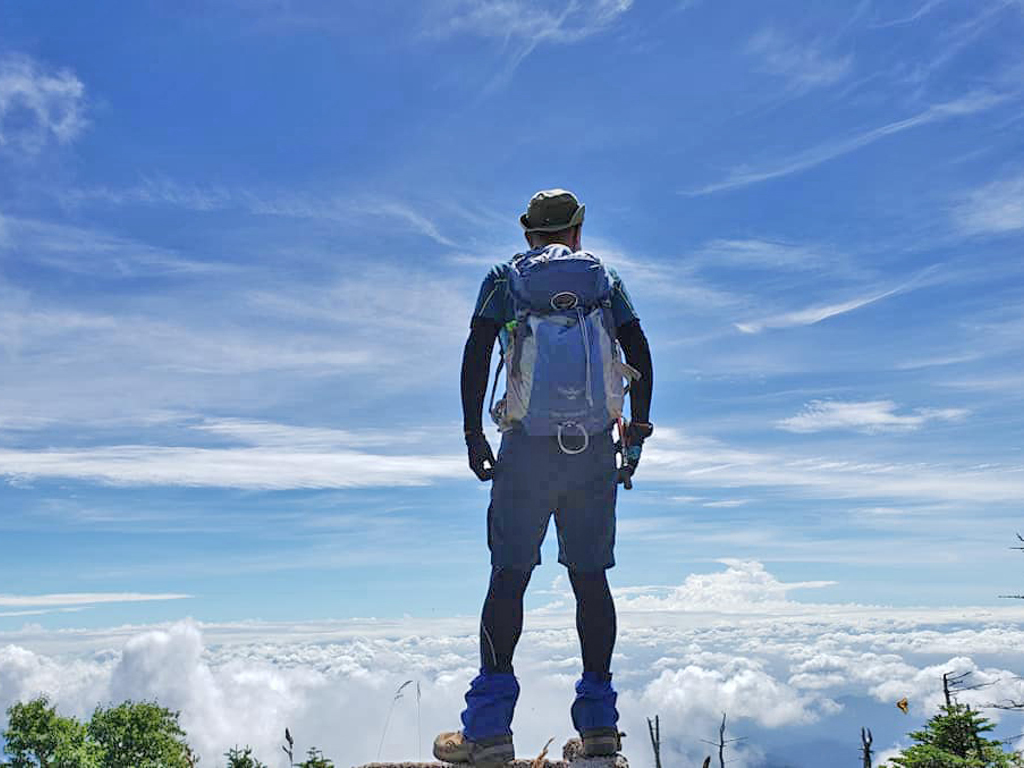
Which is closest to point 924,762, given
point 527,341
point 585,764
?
point 585,764

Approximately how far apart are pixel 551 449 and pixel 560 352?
688 mm

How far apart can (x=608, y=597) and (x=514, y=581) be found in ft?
2.56

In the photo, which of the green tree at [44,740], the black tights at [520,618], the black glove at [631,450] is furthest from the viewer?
the green tree at [44,740]

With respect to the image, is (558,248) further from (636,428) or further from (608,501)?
(608,501)

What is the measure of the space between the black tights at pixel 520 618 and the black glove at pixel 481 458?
0.70 m

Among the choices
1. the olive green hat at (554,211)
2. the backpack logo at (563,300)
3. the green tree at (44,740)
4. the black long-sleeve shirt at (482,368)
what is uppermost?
the olive green hat at (554,211)

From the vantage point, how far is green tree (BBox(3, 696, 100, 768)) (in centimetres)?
4494

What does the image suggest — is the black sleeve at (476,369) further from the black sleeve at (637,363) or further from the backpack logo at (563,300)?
the black sleeve at (637,363)

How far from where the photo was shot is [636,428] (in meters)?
7.18

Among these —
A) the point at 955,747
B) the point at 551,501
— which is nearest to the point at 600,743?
the point at 551,501

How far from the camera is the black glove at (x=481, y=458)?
687 centimetres

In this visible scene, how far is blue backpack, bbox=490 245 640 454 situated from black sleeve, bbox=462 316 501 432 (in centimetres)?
11

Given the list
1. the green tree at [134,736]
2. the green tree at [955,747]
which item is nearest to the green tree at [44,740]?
the green tree at [134,736]

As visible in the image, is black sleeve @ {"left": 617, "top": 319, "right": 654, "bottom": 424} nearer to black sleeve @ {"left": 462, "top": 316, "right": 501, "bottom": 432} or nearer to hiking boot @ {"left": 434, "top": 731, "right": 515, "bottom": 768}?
black sleeve @ {"left": 462, "top": 316, "right": 501, "bottom": 432}
